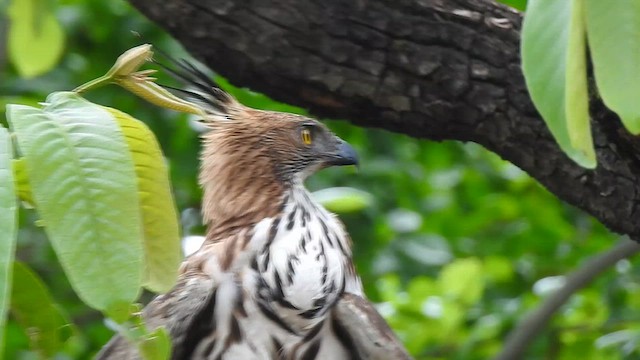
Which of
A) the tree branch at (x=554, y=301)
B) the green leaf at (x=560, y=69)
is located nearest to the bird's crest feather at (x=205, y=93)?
the tree branch at (x=554, y=301)

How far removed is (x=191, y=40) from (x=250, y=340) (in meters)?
0.82

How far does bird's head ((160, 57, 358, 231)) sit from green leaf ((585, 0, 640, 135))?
80.4 inches

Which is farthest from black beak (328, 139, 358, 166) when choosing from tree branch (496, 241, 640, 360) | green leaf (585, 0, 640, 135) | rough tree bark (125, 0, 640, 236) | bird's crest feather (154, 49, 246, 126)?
green leaf (585, 0, 640, 135)

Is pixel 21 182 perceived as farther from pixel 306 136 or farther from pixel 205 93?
pixel 306 136

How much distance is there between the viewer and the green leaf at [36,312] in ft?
5.45

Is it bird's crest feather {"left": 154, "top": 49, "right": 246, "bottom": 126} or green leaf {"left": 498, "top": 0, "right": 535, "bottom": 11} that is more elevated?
green leaf {"left": 498, "top": 0, "right": 535, "bottom": 11}

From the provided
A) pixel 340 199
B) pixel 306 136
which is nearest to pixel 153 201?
pixel 306 136

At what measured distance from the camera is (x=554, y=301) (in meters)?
4.61

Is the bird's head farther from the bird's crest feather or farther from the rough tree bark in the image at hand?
the rough tree bark

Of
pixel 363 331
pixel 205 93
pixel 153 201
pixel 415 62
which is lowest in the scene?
pixel 363 331

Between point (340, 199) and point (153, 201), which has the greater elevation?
point (153, 201)

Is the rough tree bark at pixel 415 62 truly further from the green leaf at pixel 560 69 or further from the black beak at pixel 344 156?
the green leaf at pixel 560 69

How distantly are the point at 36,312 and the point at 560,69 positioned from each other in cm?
90

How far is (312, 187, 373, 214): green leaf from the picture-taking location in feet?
14.4
